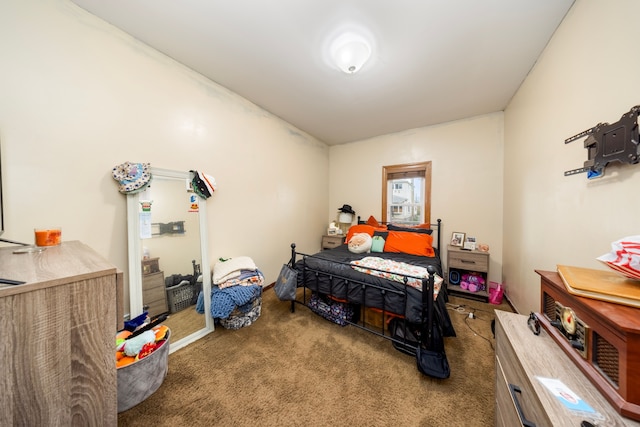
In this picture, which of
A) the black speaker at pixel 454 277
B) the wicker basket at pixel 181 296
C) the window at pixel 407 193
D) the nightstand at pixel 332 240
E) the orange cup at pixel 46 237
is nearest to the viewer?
the orange cup at pixel 46 237

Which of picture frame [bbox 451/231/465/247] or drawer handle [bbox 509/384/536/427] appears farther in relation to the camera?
picture frame [bbox 451/231/465/247]

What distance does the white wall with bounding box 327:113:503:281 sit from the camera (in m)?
2.91

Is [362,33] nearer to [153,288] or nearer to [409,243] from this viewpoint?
[409,243]

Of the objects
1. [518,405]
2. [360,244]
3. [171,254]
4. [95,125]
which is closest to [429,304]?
[518,405]

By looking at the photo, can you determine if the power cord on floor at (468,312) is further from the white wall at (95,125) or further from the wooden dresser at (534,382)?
the white wall at (95,125)

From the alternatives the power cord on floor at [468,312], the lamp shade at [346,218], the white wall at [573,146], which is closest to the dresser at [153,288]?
the lamp shade at [346,218]

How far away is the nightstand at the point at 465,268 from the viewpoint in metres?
2.68

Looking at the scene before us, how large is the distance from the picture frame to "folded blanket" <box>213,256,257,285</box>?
3009mm

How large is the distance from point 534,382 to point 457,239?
2861mm

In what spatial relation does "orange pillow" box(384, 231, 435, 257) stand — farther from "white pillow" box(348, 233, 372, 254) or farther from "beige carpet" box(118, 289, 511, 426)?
"beige carpet" box(118, 289, 511, 426)

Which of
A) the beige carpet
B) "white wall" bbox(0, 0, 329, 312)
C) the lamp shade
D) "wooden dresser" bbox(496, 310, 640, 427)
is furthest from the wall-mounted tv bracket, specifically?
"white wall" bbox(0, 0, 329, 312)

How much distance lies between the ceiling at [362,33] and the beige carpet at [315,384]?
2.69 m

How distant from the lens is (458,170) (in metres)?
3.13

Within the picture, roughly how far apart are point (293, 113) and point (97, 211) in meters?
2.48
